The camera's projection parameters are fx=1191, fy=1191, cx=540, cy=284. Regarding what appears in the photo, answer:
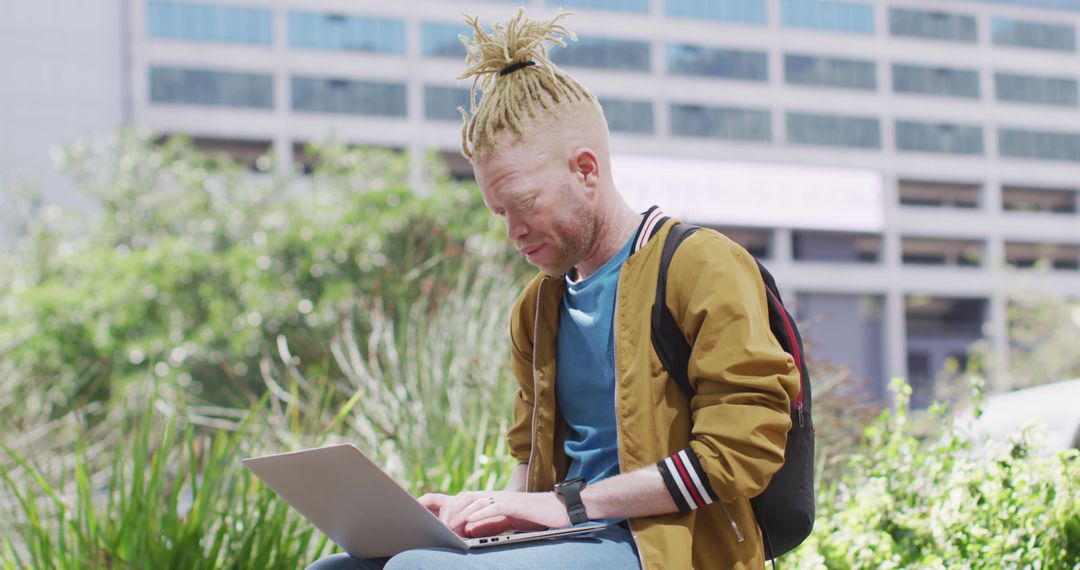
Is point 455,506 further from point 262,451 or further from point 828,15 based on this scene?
point 828,15

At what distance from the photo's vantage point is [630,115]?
4897 centimetres

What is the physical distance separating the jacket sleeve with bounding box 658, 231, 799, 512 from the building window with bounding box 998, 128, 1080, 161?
56.9 meters

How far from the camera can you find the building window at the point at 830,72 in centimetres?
5169

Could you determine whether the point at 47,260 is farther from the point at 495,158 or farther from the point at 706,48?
the point at 706,48

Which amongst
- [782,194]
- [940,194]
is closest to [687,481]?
[782,194]

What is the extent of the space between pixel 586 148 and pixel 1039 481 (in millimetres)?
1289

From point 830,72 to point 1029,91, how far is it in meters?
10.6

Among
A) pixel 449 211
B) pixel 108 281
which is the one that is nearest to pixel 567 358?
pixel 449 211

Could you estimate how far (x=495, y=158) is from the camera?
1.87 metres

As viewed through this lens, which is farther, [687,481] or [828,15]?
[828,15]

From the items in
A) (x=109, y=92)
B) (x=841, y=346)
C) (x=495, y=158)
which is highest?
(x=109, y=92)

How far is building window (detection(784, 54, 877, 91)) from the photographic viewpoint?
5169 cm

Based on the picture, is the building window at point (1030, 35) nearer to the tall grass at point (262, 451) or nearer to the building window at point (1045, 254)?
the building window at point (1045, 254)

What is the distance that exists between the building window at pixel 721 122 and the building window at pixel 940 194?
8100 mm
